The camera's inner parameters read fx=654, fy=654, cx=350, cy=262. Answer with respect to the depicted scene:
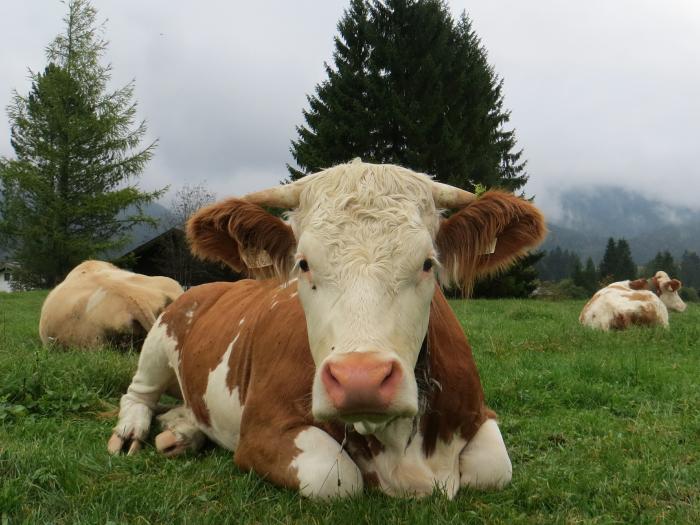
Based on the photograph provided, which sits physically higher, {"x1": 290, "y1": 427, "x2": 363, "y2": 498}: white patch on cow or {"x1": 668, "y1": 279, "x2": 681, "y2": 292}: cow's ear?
{"x1": 668, "y1": 279, "x2": 681, "y2": 292}: cow's ear

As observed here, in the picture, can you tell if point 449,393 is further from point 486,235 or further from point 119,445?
point 119,445

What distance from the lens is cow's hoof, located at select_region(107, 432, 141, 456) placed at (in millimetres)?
4297

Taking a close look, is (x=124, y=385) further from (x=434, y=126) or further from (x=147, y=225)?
(x=147, y=225)

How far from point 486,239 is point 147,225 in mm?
32891

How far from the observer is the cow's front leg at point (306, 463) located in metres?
3.03

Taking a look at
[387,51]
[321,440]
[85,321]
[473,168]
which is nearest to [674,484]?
[321,440]

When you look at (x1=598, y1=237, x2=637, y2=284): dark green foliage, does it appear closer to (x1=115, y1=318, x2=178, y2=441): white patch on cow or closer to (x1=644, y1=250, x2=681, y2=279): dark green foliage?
(x1=644, y1=250, x2=681, y2=279): dark green foliage

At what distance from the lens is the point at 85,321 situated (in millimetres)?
7992

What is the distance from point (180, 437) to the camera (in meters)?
4.36

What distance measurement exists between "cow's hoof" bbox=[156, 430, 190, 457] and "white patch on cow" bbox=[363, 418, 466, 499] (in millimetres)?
1647

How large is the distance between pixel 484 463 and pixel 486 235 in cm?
115

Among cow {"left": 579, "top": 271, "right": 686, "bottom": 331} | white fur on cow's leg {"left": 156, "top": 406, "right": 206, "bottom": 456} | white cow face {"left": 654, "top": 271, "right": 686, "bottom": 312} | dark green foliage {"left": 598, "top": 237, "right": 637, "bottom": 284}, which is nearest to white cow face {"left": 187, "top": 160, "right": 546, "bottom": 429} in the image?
white fur on cow's leg {"left": 156, "top": 406, "right": 206, "bottom": 456}

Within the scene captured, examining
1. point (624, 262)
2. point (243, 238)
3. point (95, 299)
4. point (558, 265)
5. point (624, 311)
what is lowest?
point (624, 311)

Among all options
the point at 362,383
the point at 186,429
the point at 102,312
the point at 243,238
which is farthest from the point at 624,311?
the point at 362,383
